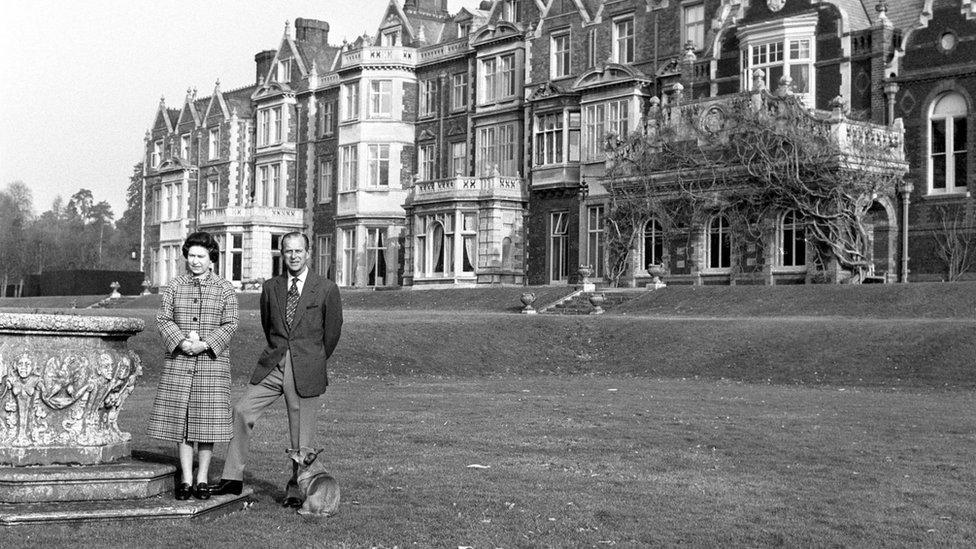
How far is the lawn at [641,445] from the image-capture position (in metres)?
9.30

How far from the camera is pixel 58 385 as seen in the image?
934cm

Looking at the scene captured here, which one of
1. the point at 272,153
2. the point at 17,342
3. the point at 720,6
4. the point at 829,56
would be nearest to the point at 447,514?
the point at 17,342

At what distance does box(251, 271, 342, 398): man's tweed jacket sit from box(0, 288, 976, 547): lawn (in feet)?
3.56

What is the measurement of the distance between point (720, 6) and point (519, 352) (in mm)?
19366

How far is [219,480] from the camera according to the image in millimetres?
10211

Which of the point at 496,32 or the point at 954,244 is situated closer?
the point at 954,244

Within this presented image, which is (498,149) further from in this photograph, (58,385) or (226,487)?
(58,385)

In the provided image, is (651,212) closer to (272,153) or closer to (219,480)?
(272,153)

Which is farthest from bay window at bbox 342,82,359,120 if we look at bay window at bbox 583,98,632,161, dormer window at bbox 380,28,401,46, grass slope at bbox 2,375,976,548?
grass slope at bbox 2,375,976,548

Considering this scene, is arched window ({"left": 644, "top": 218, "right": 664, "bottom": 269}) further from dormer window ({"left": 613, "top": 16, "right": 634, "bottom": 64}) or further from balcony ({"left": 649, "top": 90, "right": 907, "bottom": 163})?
dormer window ({"left": 613, "top": 16, "right": 634, "bottom": 64})

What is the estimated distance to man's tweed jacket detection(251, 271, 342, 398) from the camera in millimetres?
10180

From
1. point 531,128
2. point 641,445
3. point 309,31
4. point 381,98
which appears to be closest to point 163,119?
point 309,31

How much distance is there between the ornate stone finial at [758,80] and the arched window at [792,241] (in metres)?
3.87

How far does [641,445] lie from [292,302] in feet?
15.7
